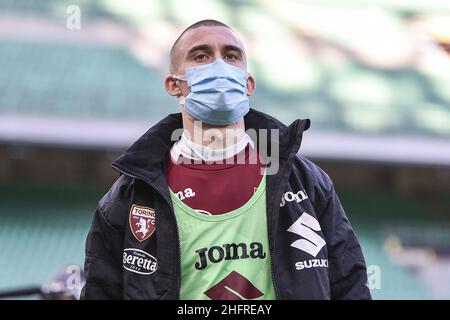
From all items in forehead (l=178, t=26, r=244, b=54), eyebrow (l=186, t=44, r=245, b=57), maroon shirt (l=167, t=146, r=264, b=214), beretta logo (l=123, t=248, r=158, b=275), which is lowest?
beretta logo (l=123, t=248, r=158, b=275)

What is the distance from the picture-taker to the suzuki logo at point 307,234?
80.5 inches

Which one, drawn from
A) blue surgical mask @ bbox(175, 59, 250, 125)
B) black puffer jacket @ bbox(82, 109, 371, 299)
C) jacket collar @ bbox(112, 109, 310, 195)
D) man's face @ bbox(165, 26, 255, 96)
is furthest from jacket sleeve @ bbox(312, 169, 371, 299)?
man's face @ bbox(165, 26, 255, 96)

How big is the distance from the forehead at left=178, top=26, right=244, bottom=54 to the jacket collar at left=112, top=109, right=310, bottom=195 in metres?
0.22

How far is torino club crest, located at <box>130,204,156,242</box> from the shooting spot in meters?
2.09

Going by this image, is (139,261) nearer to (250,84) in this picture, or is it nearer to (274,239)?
(274,239)

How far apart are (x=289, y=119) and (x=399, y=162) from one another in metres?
1.75

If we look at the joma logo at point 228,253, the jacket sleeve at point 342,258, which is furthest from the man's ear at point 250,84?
the joma logo at point 228,253

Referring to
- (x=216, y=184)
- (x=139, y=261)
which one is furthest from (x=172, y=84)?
(x=139, y=261)

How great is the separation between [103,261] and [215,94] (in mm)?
545

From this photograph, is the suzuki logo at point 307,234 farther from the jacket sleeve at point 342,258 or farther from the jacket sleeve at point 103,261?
the jacket sleeve at point 103,261

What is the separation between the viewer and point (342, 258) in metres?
2.09

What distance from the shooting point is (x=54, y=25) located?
496 inches

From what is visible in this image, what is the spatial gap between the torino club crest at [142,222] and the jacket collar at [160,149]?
0.07 m

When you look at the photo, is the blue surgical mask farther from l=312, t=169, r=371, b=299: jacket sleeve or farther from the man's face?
l=312, t=169, r=371, b=299: jacket sleeve
